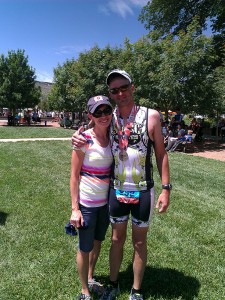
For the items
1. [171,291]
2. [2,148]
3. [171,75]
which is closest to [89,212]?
[171,291]

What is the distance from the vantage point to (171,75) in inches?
566

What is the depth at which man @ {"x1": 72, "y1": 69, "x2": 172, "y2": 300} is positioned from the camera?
8.33ft

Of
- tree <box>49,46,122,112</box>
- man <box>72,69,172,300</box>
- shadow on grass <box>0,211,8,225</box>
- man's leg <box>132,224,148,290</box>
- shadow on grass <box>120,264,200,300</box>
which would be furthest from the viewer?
tree <box>49,46,122,112</box>

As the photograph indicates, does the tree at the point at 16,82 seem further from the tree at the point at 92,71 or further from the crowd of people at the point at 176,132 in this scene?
the crowd of people at the point at 176,132

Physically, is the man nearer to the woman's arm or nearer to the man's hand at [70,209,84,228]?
the woman's arm

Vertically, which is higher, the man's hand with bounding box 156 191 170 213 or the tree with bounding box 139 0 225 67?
the tree with bounding box 139 0 225 67

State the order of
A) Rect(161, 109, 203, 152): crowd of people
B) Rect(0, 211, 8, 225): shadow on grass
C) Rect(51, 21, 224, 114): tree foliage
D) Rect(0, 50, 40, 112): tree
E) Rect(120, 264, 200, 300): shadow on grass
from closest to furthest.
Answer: Rect(120, 264, 200, 300): shadow on grass
Rect(0, 211, 8, 225): shadow on grass
Rect(161, 109, 203, 152): crowd of people
Rect(51, 21, 224, 114): tree foliage
Rect(0, 50, 40, 112): tree

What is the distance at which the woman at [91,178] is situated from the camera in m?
2.58

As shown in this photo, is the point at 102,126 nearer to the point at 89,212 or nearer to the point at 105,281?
the point at 89,212

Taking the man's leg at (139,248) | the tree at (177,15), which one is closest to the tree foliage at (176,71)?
the tree at (177,15)

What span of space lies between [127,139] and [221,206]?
394 centimetres

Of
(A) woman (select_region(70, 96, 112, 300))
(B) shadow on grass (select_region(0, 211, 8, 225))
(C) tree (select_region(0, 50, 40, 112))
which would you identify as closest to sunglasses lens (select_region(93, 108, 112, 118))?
(A) woman (select_region(70, 96, 112, 300))

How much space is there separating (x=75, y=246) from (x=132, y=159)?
6.07 ft

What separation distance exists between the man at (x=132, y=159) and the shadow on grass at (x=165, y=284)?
23.0 inches
